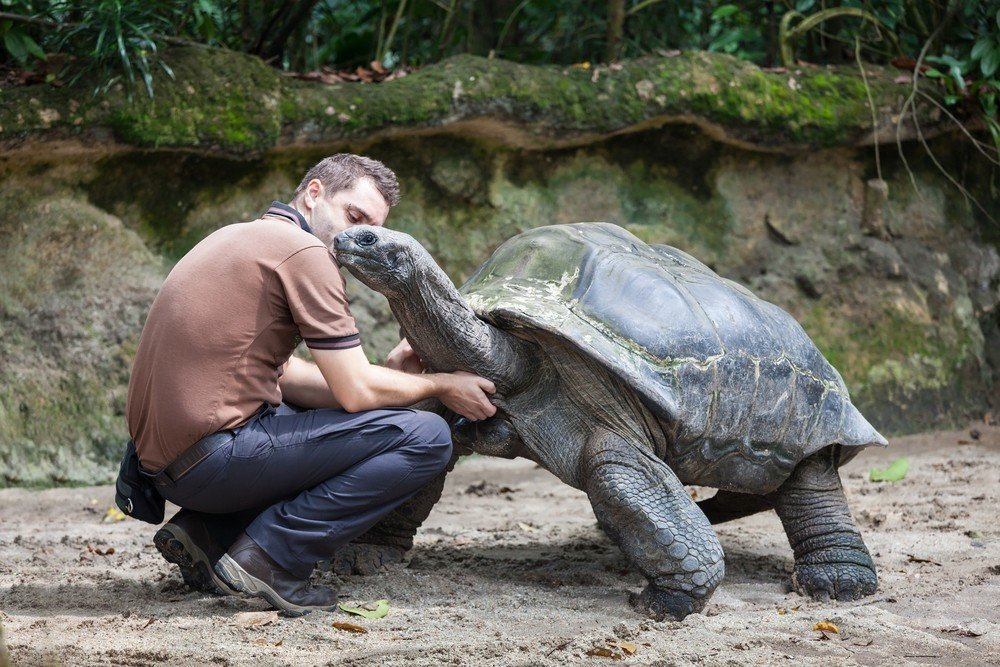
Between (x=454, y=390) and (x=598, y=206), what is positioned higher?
(x=598, y=206)

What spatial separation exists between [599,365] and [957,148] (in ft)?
16.8

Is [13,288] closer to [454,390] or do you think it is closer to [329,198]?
[329,198]

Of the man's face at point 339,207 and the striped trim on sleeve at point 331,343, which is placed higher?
the man's face at point 339,207

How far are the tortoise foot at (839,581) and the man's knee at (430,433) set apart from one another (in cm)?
139

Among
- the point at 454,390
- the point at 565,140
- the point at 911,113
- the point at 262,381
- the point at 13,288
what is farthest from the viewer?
the point at 911,113

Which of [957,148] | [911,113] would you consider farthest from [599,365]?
[957,148]

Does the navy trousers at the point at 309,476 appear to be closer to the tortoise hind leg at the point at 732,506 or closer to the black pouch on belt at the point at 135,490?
the black pouch on belt at the point at 135,490

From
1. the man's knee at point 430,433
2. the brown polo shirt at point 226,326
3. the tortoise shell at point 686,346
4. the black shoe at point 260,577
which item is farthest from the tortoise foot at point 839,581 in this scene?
the brown polo shirt at point 226,326

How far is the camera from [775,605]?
3.52 meters

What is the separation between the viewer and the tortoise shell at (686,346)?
335cm

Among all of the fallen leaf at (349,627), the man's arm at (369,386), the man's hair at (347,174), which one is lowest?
the fallen leaf at (349,627)

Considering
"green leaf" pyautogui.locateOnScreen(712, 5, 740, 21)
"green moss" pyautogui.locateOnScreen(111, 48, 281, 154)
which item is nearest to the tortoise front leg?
"green moss" pyautogui.locateOnScreen(111, 48, 281, 154)

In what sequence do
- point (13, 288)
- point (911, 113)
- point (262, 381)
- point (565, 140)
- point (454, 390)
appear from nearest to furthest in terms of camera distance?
point (262, 381)
point (454, 390)
point (13, 288)
point (565, 140)
point (911, 113)

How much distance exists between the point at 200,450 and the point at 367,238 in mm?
803
